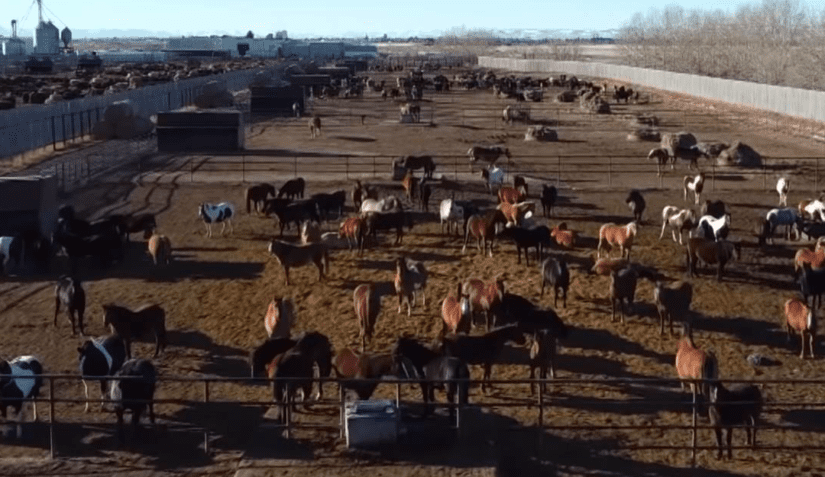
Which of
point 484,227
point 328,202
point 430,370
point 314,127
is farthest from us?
point 314,127

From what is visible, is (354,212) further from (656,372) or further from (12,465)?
(12,465)

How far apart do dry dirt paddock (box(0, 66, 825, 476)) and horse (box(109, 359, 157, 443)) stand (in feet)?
0.87

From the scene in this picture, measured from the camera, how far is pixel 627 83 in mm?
94500

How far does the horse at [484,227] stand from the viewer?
71.7ft

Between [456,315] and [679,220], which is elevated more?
[679,220]

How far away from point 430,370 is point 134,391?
355cm

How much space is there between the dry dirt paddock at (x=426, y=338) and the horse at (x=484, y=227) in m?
0.38

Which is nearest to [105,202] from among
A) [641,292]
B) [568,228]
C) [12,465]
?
[568,228]

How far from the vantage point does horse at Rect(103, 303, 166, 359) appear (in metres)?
15.4

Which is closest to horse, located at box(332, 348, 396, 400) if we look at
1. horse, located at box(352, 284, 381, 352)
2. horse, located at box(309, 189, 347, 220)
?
horse, located at box(352, 284, 381, 352)

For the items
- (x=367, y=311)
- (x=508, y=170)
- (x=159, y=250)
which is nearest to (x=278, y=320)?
(x=367, y=311)

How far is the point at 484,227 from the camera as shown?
21797 millimetres

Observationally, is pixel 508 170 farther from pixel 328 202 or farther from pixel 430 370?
pixel 430 370

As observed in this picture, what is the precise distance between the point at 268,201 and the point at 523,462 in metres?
15.2
